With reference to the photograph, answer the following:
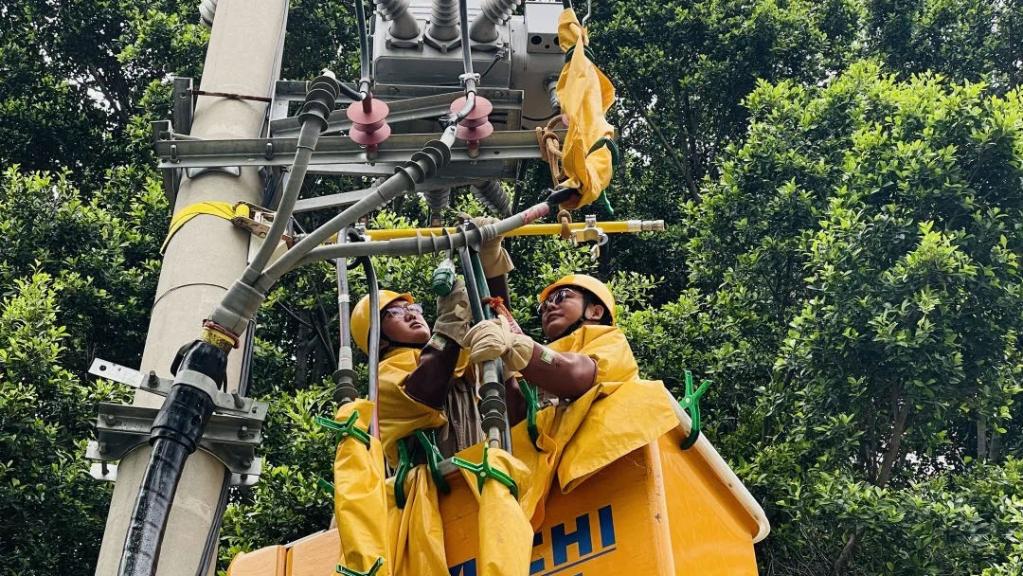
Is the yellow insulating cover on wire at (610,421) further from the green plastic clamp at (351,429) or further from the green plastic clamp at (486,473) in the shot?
the green plastic clamp at (351,429)

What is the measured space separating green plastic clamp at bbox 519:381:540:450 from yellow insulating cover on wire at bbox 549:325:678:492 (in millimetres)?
93

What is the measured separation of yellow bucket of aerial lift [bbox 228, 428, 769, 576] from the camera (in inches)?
185

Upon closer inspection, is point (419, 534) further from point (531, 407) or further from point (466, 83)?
point (466, 83)

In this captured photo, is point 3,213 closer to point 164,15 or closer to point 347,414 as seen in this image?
point 164,15

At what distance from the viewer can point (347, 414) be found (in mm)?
4609

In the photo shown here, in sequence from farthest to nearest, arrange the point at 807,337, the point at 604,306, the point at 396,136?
the point at 807,337 < the point at 604,306 < the point at 396,136

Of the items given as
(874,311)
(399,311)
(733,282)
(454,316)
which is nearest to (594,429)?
(454,316)

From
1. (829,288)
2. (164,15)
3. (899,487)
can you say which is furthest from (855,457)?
(164,15)

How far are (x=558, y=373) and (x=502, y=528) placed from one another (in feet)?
2.70

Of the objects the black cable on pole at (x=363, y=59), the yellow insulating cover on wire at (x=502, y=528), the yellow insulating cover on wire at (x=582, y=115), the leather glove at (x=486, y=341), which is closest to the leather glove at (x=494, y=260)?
the yellow insulating cover on wire at (x=582, y=115)

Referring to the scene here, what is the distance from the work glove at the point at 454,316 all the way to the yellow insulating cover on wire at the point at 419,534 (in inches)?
22.8

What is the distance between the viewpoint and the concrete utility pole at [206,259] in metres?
4.24

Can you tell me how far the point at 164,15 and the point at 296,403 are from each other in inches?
232

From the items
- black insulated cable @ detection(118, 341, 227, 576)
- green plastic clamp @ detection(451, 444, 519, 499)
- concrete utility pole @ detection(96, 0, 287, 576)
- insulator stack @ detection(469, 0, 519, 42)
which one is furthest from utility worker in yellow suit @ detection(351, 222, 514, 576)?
insulator stack @ detection(469, 0, 519, 42)
